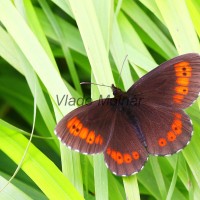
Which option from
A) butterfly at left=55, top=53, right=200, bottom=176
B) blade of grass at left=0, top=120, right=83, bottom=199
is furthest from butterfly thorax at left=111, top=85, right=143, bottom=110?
blade of grass at left=0, top=120, right=83, bottom=199

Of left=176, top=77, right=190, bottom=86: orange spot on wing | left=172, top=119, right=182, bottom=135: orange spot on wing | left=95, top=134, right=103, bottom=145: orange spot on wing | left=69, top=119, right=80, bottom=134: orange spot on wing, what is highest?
left=69, top=119, right=80, bottom=134: orange spot on wing

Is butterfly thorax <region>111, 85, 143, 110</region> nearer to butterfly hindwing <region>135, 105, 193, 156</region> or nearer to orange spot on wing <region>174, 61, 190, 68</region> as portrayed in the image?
butterfly hindwing <region>135, 105, 193, 156</region>

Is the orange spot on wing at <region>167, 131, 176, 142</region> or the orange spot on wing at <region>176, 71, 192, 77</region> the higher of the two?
the orange spot on wing at <region>176, 71, 192, 77</region>

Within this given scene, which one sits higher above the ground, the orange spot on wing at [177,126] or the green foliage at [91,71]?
the green foliage at [91,71]

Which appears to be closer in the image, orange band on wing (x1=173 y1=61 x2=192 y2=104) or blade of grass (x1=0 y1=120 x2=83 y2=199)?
blade of grass (x1=0 y1=120 x2=83 y2=199)

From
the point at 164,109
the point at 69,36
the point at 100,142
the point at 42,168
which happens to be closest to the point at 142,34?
the point at 69,36

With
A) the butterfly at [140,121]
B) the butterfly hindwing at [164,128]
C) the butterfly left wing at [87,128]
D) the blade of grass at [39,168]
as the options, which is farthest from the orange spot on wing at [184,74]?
the blade of grass at [39,168]

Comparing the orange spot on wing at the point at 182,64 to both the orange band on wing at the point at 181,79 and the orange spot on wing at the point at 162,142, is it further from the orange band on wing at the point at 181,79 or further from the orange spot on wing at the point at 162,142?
the orange spot on wing at the point at 162,142
